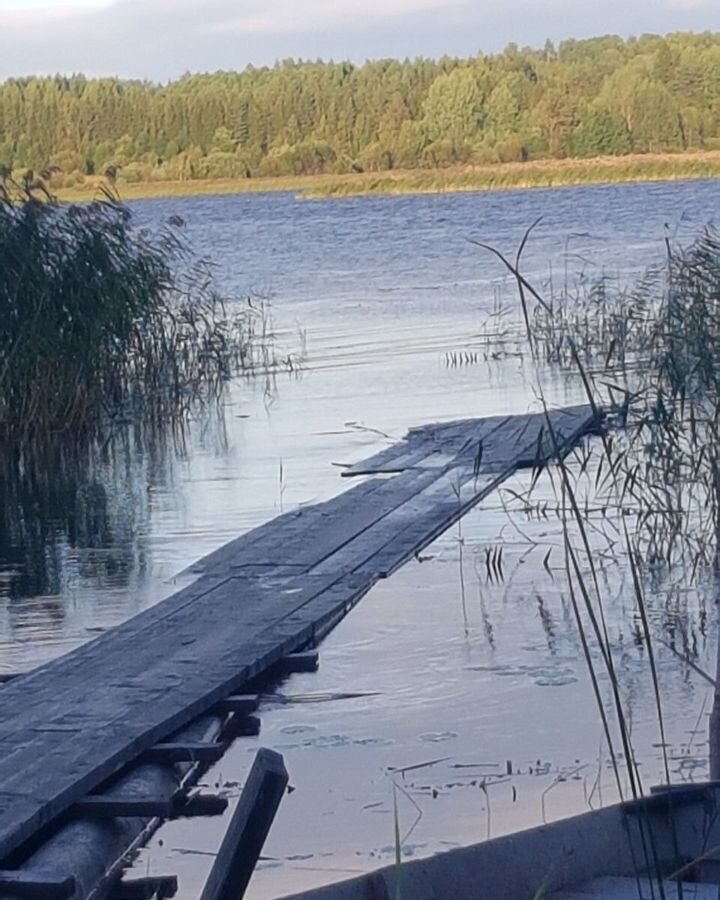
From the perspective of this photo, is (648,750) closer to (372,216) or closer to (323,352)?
(323,352)

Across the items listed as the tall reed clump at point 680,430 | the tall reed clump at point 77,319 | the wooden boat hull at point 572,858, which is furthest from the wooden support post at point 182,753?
the tall reed clump at point 77,319

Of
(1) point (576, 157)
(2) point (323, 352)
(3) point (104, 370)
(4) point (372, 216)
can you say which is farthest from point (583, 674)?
(1) point (576, 157)

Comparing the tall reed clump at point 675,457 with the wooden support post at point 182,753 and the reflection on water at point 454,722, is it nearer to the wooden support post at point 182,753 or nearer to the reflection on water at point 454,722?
the reflection on water at point 454,722

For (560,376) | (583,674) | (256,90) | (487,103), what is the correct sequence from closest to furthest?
(583,674) → (560,376) → (487,103) → (256,90)

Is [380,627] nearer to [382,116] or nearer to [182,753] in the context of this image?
[182,753]

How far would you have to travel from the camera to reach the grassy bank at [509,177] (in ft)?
178

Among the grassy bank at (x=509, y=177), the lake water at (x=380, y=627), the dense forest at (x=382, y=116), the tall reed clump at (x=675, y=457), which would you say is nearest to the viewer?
the lake water at (x=380, y=627)

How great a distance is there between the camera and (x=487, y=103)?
64625 mm

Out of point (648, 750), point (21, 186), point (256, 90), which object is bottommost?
point (648, 750)

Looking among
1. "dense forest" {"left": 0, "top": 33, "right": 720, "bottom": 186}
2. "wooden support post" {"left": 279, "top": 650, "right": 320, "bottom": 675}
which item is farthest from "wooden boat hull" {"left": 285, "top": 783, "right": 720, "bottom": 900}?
"dense forest" {"left": 0, "top": 33, "right": 720, "bottom": 186}

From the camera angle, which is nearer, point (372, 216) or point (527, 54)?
point (372, 216)

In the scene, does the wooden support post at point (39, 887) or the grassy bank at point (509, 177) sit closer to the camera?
the wooden support post at point (39, 887)

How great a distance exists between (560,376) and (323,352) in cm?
348

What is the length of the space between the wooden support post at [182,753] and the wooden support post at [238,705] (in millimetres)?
537
